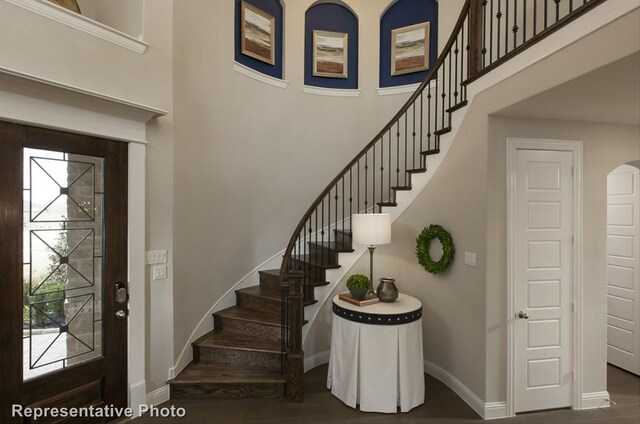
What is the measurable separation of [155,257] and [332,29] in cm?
411

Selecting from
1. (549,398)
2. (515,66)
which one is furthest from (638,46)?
(549,398)

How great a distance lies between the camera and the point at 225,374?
3129mm

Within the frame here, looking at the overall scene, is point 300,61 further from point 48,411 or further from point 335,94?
point 48,411

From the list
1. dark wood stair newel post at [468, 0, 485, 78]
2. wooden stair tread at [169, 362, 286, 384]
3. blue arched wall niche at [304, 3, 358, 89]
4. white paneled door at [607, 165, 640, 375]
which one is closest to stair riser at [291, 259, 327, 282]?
wooden stair tread at [169, 362, 286, 384]

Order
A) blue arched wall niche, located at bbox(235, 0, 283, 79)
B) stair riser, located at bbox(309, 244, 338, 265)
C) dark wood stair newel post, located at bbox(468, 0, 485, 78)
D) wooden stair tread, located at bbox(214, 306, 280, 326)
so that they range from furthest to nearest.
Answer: blue arched wall niche, located at bbox(235, 0, 283, 79)
stair riser, located at bbox(309, 244, 338, 265)
wooden stair tread, located at bbox(214, 306, 280, 326)
dark wood stair newel post, located at bbox(468, 0, 485, 78)

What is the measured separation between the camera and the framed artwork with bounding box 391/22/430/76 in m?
4.86

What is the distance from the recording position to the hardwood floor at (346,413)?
2.74 m

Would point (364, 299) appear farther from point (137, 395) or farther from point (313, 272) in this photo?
point (137, 395)

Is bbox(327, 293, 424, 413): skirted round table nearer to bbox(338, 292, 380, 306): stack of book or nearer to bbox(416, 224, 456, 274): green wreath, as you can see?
bbox(338, 292, 380, 306): stack of book

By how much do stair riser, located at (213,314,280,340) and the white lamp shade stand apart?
4.26 feet

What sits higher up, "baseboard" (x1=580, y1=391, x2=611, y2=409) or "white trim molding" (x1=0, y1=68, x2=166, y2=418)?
"white trim molding" (x1=0, y1=68, x2=166, y2=418)

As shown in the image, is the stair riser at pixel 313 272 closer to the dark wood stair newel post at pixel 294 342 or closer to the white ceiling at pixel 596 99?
the dark wood stair newel post at pixel 294 342

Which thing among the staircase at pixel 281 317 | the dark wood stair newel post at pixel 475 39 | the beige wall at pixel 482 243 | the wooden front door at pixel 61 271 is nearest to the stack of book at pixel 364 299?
the staircase at pixel 281 317

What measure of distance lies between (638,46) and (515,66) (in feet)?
2.91
